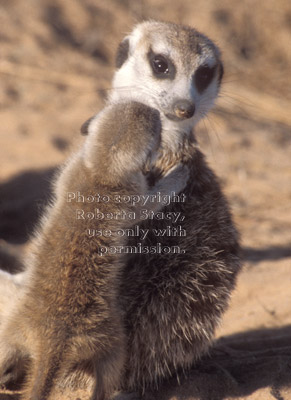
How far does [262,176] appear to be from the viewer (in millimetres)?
6609

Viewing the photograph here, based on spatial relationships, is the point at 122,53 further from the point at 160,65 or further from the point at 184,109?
the point at 184,109

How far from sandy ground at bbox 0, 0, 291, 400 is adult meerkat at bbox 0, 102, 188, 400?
551 mm

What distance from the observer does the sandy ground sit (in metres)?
3.49

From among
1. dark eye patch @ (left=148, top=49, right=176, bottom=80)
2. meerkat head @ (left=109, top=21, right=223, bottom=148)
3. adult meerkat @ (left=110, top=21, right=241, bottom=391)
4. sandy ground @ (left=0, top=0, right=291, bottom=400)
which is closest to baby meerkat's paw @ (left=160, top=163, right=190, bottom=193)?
adult meerkat @ (left=110, top=21, right=241, bottom=391)

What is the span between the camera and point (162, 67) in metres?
3.67

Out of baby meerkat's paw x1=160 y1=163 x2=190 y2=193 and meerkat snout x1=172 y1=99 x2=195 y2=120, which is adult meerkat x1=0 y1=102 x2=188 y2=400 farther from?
meerkat snout x1=172 y1=99 x2=195 y2=120

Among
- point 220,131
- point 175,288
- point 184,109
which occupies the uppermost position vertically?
point 220,131

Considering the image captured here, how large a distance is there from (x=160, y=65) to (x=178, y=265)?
136 cm

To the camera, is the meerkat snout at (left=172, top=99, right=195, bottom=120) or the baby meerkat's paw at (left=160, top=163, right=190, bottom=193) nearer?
the baby meerkat's paw at (left=160, top=163, right=190, bottom=193)

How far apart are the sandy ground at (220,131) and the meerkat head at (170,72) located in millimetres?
401

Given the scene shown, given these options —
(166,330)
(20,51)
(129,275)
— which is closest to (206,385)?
(166,330)

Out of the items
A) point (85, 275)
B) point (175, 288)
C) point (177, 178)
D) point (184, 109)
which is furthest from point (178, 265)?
point (184, 109)

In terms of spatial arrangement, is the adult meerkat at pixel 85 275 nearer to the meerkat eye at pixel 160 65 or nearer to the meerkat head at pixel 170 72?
the meerkat head at pixel 170 72

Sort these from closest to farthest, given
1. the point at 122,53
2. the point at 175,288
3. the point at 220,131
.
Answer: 1. the point at 175,288
2. the point at 122,53
3. the point at 220,131
